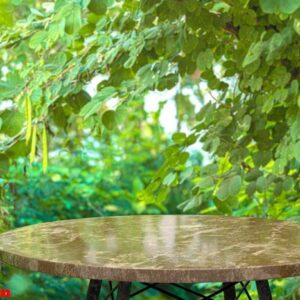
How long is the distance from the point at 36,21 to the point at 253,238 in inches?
41.1

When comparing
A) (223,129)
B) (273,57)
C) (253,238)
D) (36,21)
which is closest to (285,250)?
(253,238)

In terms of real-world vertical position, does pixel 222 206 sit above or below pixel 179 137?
below

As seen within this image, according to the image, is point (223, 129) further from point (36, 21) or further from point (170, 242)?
point (170, 242)

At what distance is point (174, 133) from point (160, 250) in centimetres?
108

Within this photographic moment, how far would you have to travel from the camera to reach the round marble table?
135 cm

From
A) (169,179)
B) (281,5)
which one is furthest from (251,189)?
(281,5)

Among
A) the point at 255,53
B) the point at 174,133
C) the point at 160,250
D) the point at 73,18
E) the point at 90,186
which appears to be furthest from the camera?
the point at 90,186

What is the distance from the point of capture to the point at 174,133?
8.46 ft

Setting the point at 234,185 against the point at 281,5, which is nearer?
the point at 281,5

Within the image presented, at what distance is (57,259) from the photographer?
1.44m

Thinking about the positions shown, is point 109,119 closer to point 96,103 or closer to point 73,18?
point 96,103

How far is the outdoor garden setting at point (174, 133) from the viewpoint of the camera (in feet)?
4.83

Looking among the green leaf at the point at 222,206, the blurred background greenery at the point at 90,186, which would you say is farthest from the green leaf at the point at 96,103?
the blurred background greenery at the point at 90,186

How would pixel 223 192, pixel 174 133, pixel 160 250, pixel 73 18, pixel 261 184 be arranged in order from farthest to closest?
pixel 174 133, pixel 261 184, pixel 223 192, pixel 73 18, pixel 160 250
